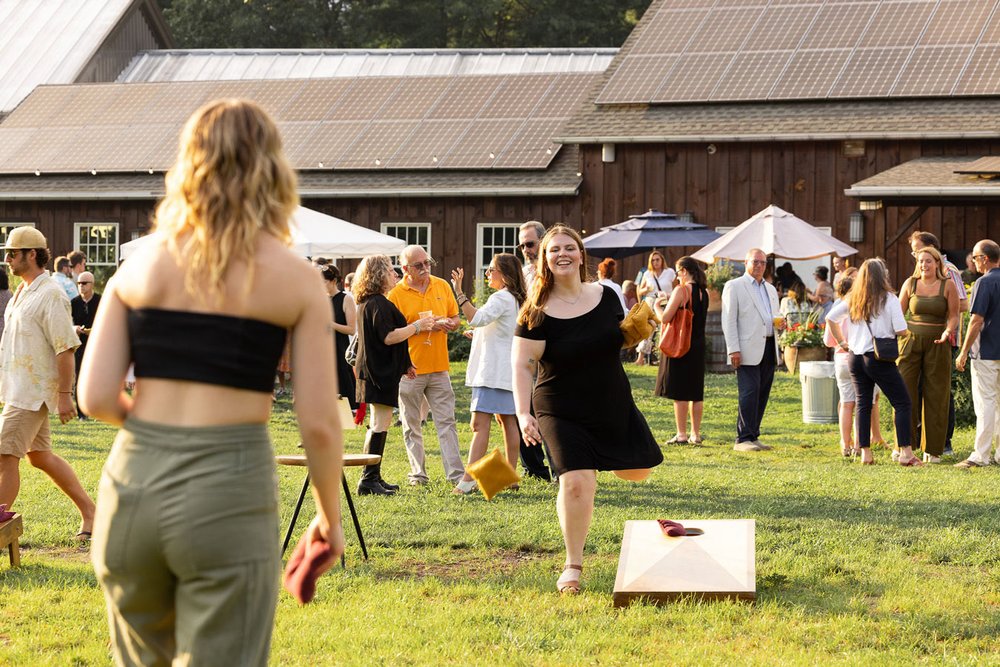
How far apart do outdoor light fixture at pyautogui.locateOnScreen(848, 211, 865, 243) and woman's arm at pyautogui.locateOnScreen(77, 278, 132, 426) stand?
70.7ft

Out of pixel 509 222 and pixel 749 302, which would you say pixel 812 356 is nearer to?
pixel 749 302

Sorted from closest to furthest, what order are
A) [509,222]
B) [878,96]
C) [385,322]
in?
1. [385,322]
2. [878,96]
3. [509,222]

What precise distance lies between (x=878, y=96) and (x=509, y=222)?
7.24m

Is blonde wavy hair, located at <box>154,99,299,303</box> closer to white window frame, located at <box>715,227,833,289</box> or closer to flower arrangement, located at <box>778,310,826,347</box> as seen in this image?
flower arrangement, located at <box>778,310,826,347</box>

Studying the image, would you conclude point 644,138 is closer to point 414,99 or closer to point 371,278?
point 414,99

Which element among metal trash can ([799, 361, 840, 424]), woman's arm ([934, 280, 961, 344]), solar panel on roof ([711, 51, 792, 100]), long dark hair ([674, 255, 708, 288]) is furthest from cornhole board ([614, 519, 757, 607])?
solar panel on roof ([711, 51, 792, 100])

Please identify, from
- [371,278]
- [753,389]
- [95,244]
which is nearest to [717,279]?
[753,389]

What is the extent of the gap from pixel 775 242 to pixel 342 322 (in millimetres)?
8037

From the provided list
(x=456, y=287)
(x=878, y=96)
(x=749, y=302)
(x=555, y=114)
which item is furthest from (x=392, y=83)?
(x=456, y=287)

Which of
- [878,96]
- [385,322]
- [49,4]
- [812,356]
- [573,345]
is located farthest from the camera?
[49,4]

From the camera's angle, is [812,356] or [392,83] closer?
[812,356]

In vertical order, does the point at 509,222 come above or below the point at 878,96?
below

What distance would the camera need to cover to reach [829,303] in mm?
21078

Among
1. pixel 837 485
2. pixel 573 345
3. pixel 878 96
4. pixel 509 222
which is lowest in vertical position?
pixel 837 485
